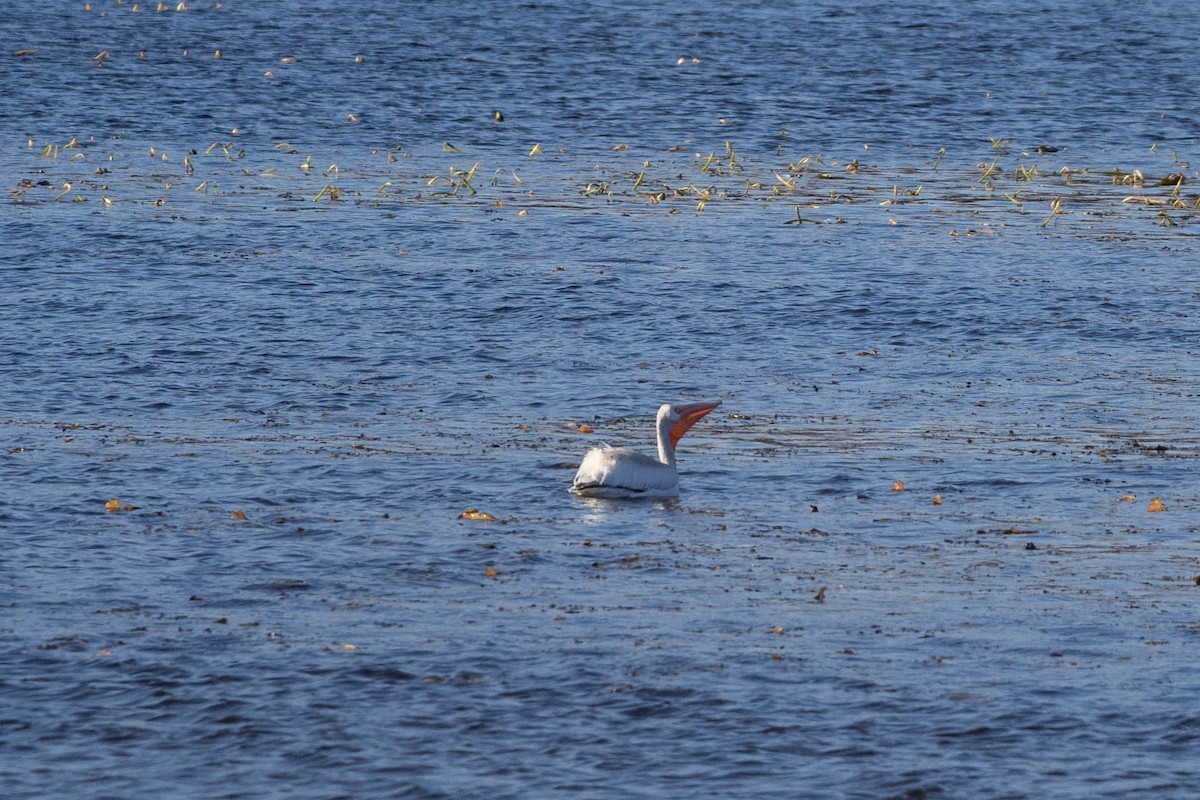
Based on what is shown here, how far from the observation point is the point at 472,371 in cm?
2080

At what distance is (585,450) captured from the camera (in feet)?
58.3

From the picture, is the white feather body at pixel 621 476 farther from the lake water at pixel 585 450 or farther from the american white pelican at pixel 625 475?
the lake water at pixel 585 450

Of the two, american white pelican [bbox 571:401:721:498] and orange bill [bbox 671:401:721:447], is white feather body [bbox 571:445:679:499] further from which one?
→ orange bill [bbox 671:401:721:447]

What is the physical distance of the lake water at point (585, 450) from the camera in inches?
452

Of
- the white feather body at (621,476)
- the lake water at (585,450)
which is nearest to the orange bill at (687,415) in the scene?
the lake water at (585,450)

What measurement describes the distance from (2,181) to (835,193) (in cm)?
1456

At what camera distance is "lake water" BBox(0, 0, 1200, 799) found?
1148 centimetres

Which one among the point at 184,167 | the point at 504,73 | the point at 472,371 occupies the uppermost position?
the point at 504,73

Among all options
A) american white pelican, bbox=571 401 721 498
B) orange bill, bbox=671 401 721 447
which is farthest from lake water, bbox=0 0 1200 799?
orange bill, bbox=671 401 721 447

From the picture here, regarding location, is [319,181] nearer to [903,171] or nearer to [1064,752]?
[903,171]

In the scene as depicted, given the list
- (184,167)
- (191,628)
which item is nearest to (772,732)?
(191,628)

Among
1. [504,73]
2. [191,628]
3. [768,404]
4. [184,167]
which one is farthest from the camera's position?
Result: [504,73]

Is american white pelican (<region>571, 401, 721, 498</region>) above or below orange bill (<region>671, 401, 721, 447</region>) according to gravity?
below

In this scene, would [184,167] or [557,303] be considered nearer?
[557,303]
